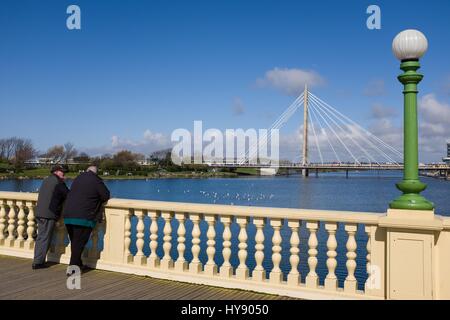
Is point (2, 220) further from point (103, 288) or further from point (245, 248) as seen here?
point (245, 248)

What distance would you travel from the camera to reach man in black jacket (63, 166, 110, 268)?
6082 millimetres

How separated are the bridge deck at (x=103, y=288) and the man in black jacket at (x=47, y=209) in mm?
271

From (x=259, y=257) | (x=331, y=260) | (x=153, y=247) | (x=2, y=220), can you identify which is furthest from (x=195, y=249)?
(x=2, y=220)

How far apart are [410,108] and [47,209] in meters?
5.20

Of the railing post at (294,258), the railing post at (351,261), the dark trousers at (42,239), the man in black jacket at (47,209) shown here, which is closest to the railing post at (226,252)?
the railing post at (294,258)

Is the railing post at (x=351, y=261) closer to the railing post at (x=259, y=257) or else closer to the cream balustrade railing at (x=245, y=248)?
the cream balustrade railing at (x=245, y=248)

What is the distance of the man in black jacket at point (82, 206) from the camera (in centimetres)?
608

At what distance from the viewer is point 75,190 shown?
6109 mm

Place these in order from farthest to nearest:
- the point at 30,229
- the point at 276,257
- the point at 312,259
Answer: the point at 30,229
the point at 276,257
the point at 312,259

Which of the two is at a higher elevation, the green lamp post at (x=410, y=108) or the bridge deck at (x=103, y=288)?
the green lamp post at (x=410, y=108)

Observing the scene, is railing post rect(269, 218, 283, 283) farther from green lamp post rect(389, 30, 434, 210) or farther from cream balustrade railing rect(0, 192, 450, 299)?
green lamp post rect(389, 30, 434, 210)

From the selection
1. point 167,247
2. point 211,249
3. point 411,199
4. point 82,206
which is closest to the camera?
point 411,199

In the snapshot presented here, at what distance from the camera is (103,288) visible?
5613 millimetres

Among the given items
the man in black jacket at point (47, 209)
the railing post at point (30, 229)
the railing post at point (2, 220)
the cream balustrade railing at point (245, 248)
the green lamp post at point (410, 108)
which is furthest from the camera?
the railing post at point (2, 220)
